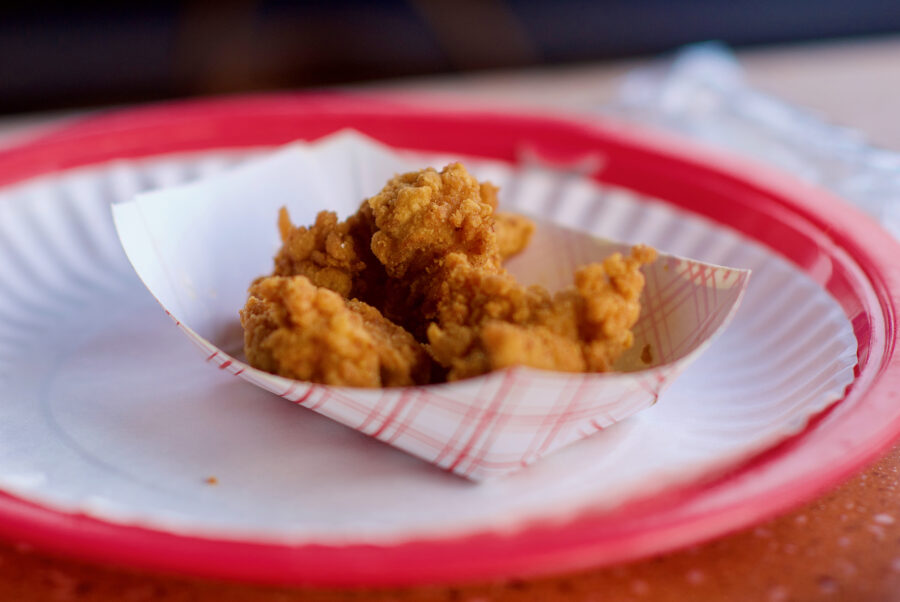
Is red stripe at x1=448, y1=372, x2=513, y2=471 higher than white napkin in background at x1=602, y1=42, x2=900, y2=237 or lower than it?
lower

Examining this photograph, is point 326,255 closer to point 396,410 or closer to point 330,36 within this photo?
point 396,410

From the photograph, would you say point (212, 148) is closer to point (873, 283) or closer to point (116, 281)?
point (116, 281)

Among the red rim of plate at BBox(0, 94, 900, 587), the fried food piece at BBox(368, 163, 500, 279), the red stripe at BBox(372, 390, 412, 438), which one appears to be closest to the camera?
the red rim of plate at BBox(0, 94, 900, 587)

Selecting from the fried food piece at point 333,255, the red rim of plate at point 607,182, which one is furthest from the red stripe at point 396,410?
the fried food piece at point 333,255

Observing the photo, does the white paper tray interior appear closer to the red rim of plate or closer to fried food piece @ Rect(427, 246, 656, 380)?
the red rim of plate

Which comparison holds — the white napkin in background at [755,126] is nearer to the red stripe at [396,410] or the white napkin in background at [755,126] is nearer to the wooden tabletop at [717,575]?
the wooden tabletop at [717,575]

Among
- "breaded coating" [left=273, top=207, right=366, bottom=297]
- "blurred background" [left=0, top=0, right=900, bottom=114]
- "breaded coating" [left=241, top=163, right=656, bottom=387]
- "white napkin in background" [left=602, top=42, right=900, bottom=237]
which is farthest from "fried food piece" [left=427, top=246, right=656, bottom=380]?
"blurred background" [left=0, top=0, right=900, bottom=114]
